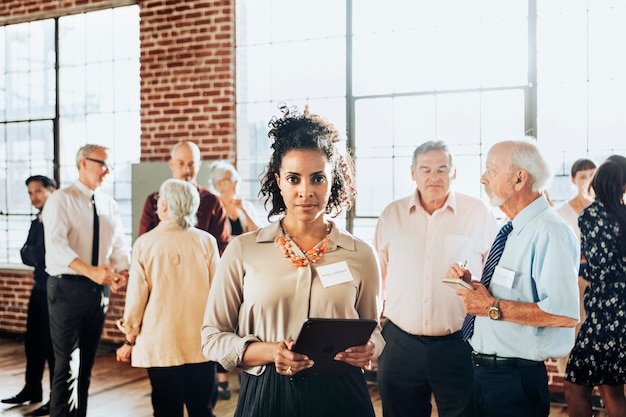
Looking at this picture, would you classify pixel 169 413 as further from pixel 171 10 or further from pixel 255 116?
pixel 171 10

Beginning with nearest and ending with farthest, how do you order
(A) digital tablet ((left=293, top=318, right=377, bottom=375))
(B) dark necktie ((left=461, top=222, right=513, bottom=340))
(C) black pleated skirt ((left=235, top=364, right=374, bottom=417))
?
(A) digital tablet ((left=293, top=318, right=377, bottom=375)) → (C) black pleated skirt ((left=235, top=364, right=374, bottom=417)) → (B) dark necktie ((left=461, top=222, right=513, bottom=340))

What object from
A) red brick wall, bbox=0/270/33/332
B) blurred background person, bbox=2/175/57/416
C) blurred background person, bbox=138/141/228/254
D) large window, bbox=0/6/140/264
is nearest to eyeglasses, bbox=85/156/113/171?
blurred background person, bbox=138/141/228/254

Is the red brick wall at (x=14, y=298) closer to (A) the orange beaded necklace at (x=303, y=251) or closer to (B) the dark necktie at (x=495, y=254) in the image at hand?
(B) the dark necktie at (x=495, y=254)

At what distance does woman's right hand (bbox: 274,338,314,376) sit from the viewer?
1762mm

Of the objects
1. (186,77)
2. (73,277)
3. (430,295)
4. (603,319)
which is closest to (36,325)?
(73,277)

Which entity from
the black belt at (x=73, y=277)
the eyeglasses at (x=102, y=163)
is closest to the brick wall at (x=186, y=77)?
the eyeglasses at (x=102, y=163)

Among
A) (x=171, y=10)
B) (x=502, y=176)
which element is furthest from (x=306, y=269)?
(x=171, y=10)

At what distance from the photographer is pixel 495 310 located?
95.7 inches

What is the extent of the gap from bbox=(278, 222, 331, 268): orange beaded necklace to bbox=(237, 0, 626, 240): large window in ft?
12.1

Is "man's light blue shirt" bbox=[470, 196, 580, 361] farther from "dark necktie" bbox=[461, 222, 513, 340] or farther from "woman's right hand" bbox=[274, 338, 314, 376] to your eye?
"woman's right hand" bbox=[274, 338, 314, 376]

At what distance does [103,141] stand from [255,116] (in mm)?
1831

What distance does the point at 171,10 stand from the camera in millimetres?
6496

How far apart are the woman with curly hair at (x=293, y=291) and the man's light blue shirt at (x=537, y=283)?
2.31 feet

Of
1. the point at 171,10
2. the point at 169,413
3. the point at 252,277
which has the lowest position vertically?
the point at 169,413
